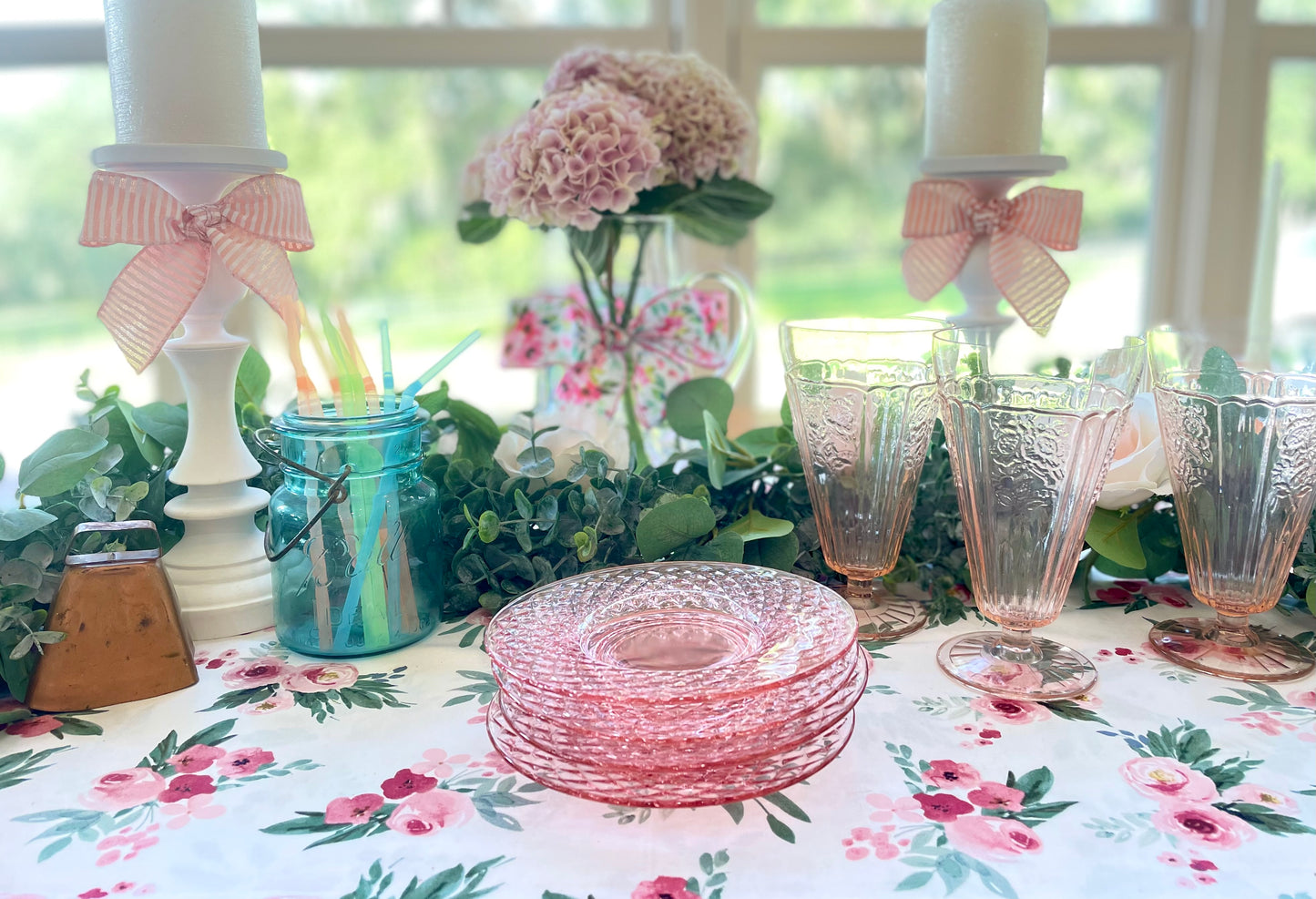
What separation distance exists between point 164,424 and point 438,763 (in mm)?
431

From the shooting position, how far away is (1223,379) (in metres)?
0.68

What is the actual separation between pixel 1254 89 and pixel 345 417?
1782 millimetres

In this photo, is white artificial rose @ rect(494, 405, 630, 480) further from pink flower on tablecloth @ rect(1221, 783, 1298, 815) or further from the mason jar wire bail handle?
pink flower on tablecloth @ rect(1221, 783, 1298, 815)

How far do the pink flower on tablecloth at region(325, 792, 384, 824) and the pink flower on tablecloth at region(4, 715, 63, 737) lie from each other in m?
0.23

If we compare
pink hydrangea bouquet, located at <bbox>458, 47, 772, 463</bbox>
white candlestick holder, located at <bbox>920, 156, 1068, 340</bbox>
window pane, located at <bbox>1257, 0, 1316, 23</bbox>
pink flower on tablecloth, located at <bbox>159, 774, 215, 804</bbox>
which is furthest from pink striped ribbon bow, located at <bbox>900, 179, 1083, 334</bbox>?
window pane, located at <bbox>1257, 0, 1316, 23</bbox>

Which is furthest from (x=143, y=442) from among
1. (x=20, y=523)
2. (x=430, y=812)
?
(x=430, y=812)

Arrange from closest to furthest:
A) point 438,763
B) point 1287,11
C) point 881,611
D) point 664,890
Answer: point 664,890 → point 438,763 → point 881,611 → point 1287,11

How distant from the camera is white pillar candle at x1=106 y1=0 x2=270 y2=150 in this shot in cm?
69

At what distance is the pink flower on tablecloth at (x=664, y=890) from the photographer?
461 millimetres

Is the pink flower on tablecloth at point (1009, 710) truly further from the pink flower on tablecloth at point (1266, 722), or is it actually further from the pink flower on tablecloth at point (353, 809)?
the pink flower on tablecloth at point (353, 809)

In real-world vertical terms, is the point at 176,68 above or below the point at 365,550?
above

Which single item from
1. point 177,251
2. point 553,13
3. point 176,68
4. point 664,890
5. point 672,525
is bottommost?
point 664,890

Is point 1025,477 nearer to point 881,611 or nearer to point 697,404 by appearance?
point 881,611

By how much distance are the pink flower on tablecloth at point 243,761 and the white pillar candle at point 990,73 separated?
2.56 feet
